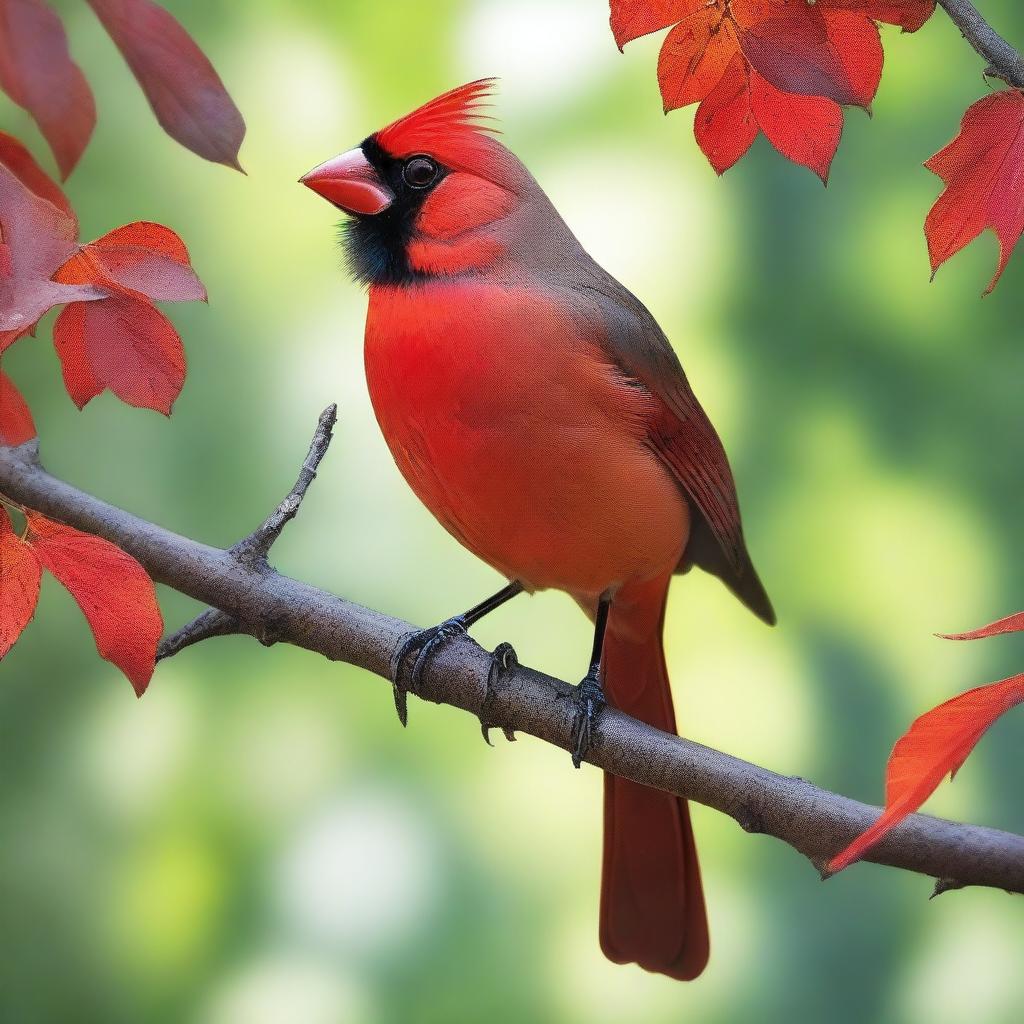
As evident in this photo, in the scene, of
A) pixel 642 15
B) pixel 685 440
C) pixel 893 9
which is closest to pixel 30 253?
pixel 642 15

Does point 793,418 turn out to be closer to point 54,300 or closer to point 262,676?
point 262,676

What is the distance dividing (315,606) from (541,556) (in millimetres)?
242

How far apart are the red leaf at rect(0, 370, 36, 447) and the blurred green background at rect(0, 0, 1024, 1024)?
1255 mm

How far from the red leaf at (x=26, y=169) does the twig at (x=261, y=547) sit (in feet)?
1.17

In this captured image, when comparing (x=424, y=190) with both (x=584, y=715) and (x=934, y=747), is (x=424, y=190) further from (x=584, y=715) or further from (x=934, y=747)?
(x=934, y=747)

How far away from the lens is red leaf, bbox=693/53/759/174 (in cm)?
89

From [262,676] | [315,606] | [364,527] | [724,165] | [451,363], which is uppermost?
[724,165]

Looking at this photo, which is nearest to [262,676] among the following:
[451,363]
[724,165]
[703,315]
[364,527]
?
[364,527]

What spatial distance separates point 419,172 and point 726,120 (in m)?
0.49

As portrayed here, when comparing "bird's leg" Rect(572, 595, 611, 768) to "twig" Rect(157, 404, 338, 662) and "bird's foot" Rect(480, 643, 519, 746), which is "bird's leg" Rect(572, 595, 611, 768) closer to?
"bird's foot" Rect(480, 643, 519, 746)

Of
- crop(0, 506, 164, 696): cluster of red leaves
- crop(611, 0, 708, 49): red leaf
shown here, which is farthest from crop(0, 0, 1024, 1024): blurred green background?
crop(611, 0, 708, 49): red leaf

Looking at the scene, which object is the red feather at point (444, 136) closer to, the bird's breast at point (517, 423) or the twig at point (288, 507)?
the bird's breast at point (517, 423)

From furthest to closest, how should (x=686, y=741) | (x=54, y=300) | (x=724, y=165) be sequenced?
(x=686, y=741) < (x=724, y=165) < (x=54, y=300)

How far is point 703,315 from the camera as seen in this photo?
7.09 feet
